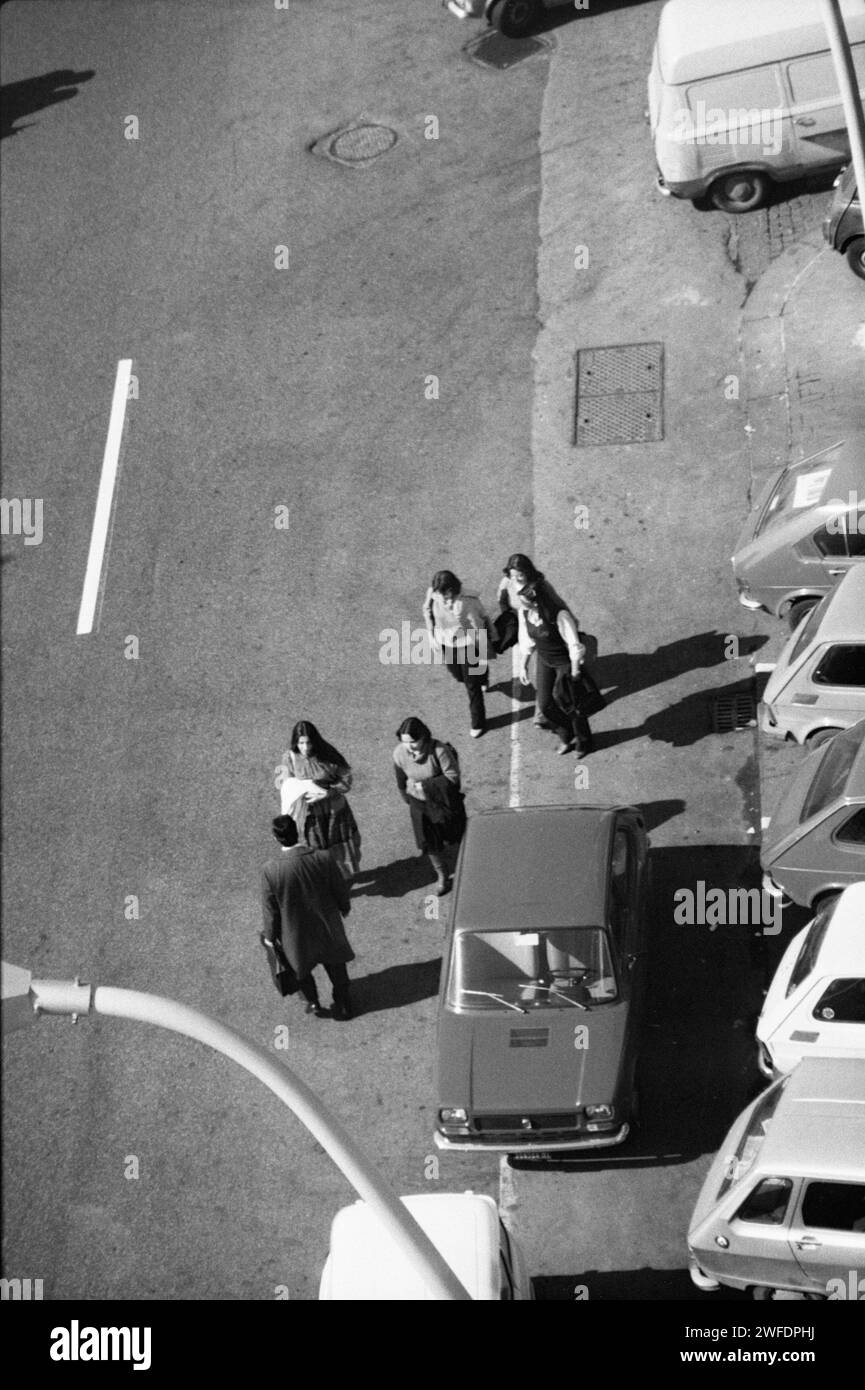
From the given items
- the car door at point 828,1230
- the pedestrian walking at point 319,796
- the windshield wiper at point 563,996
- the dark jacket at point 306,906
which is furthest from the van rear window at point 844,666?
the car door at point 828,1230

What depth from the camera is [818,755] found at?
13.5 meters

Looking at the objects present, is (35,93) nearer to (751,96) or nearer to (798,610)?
(751,96)

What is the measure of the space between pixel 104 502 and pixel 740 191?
8001 millimetres

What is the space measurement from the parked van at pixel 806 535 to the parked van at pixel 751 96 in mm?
5166

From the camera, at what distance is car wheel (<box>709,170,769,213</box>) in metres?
19.5

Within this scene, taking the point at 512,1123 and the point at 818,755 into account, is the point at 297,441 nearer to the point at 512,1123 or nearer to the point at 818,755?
the point at 818,755

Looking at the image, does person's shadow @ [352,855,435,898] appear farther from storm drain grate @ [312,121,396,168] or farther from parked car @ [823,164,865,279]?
storm drain grate @ [312,121,396,168]

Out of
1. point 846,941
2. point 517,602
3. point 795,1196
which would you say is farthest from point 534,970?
point 517,602

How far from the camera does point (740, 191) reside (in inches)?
774

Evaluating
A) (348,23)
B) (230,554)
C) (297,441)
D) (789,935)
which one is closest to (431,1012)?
(789,935)

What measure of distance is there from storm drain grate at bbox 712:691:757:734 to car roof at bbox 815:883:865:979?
314cm

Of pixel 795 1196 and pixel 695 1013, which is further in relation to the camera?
pixel 695 1013

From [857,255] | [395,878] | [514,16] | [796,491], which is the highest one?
[514,16]
